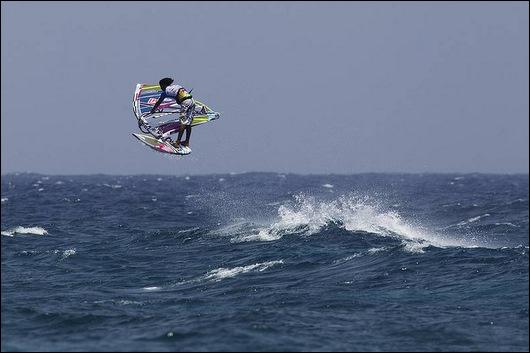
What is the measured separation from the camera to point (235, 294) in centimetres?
2655

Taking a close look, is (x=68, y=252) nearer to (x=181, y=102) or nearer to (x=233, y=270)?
(x=181, y=102)

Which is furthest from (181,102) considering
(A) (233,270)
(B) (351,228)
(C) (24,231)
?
(C) (24,231)

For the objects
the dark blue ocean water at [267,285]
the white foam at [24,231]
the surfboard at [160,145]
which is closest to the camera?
the dark blue ocean water at [267,285]

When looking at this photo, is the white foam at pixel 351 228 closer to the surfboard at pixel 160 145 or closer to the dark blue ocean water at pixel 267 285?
the dark blue ocean water at pixel 267 285

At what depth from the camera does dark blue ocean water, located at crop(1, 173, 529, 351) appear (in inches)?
Answer: 815

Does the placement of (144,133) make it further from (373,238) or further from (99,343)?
(99,343)

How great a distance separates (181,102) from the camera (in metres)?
34.6

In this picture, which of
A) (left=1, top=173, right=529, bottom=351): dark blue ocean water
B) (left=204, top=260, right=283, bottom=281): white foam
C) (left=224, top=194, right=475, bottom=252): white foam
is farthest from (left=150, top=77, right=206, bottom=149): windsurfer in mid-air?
(left=224, top=194, right=475, bottom=252): white foam

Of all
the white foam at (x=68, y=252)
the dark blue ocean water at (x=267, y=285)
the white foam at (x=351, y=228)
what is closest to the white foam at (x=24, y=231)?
the dark blue ocean water at (x=267, y=285)

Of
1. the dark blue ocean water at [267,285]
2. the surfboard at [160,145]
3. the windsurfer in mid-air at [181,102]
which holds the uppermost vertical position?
the windsurfer in mid-air at [181,102]

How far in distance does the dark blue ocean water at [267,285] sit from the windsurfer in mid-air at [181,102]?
228 inches

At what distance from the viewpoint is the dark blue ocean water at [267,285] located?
2070 centimetres

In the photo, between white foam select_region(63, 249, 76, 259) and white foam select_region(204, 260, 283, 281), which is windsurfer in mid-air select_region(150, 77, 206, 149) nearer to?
white foam select_region(204, 260, 283, 281)

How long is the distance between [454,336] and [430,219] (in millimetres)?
36242
